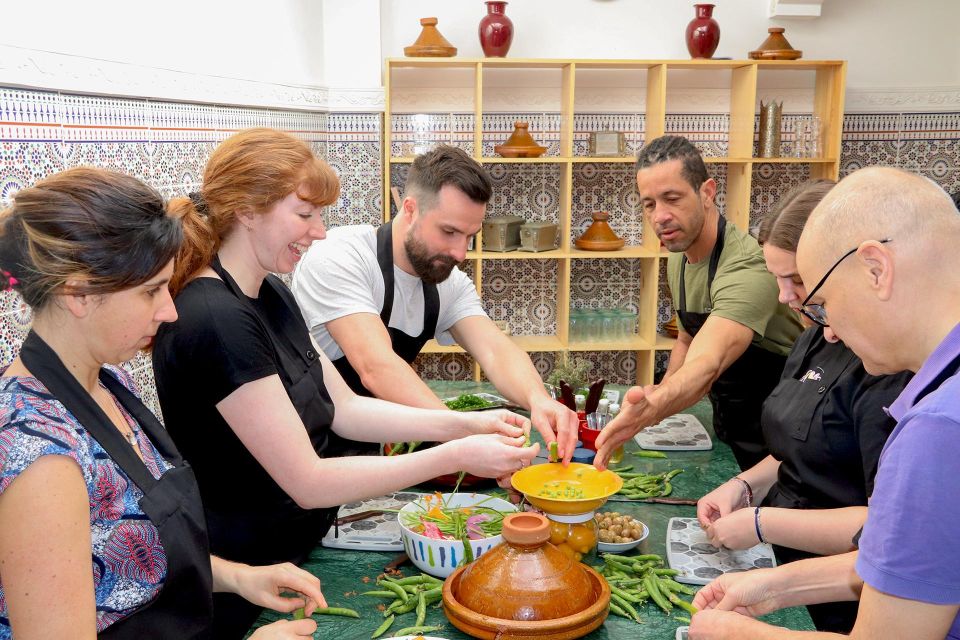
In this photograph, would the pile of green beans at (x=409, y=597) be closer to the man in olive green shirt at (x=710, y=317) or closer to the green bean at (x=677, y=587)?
the green bean at (x=677, y=587)

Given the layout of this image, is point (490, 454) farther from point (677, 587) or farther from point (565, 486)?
point (677, 587)

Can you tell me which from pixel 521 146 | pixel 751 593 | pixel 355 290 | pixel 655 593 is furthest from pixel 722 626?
pixel 521 146

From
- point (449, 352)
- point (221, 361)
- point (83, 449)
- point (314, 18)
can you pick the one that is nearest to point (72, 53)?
point (221, 361)

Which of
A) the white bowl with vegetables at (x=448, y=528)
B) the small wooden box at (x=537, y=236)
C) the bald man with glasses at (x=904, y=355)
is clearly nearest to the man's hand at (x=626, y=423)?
the white bowl with vegetables at (x=448, y=528)

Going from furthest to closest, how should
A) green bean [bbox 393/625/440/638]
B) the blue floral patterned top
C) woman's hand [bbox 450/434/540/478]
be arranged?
woman's hand [bbox 450/434/540/478] < green bean [bbox 393/625/440/638] < the blue floral patterned top

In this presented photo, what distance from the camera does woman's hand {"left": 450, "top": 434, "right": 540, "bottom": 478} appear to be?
238cm

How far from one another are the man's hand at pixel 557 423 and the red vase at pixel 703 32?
3.39 m

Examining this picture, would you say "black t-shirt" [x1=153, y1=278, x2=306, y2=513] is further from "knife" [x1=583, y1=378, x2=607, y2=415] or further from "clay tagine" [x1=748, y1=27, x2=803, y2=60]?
"clay tagine" [x1=748, y1=27, x2=803, y2=60]

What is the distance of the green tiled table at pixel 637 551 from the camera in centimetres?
194

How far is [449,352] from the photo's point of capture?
6.17 meters

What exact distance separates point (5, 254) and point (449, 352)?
4.69 meters

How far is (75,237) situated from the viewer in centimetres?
154

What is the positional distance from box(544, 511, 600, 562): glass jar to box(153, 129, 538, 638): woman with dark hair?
0.78ft

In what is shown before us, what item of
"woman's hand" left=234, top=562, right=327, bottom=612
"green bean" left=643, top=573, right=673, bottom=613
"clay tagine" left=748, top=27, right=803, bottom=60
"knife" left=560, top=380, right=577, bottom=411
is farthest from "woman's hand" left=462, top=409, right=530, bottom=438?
"clay tagine" left=748, top=27, right=803, bottom=60
